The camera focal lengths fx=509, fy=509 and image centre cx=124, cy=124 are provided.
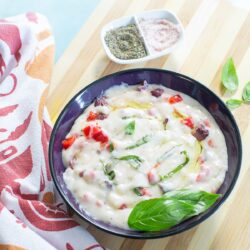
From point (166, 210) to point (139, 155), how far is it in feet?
0.99

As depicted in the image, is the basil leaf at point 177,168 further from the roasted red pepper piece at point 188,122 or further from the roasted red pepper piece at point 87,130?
the roasted red pepper piece at point 87,130

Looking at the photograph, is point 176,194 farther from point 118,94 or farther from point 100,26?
point 100,26

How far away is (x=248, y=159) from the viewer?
2.40m

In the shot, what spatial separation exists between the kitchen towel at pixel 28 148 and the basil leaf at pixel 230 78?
895mm

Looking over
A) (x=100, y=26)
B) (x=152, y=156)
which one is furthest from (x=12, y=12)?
(x=152, y=156)

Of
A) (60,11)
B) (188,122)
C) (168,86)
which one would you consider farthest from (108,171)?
(60,11)

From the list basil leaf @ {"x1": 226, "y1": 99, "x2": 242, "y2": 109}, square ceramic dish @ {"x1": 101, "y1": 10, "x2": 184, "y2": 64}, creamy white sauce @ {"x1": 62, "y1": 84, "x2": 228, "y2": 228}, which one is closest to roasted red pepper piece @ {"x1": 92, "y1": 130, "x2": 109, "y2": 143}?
creamy white sauce @ {"x1": 62, "y1": 84, "x2": 228, "y2": 228}

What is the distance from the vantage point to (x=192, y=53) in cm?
273

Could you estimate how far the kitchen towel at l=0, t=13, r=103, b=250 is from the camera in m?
2.12

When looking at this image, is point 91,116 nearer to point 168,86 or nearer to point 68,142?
point 68,142

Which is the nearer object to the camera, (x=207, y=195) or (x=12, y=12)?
(x=207, y=195)

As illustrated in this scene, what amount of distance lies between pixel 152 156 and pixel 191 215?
0.31 metres

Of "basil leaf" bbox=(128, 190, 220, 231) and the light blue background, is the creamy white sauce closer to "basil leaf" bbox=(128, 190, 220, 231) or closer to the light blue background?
"basil leaf" bbox=(128, 190, 220, 231)

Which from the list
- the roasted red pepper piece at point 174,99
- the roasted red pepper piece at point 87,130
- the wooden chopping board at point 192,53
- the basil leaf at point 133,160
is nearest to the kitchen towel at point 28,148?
the wooden chopping board at point 192,53
